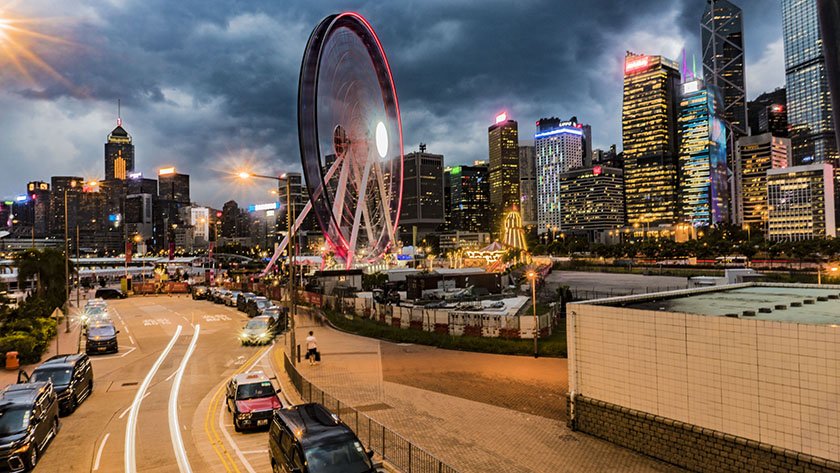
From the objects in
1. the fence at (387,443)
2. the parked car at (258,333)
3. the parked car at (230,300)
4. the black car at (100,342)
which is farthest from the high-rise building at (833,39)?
the parked car at (230,300)

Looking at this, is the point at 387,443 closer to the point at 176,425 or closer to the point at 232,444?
the point at 232,444

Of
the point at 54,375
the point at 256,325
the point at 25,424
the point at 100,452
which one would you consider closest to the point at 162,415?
the point at 100,452

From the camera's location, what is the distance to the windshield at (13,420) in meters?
12.5

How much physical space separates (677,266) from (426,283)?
6313 centimetres

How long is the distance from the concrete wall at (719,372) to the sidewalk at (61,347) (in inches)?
913

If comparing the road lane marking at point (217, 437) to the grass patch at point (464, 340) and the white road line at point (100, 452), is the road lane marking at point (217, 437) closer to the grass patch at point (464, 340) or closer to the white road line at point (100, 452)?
the white road line at point (100, 452)

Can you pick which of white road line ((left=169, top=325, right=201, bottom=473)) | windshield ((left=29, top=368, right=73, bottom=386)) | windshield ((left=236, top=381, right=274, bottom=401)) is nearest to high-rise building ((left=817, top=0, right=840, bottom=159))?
windshield ((left=236, top=381, right=274, bottom=401))

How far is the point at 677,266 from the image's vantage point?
93312 millimetres

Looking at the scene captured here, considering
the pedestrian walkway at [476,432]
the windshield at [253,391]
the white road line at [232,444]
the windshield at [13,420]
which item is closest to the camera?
the pedestrian walkway at [476,432]

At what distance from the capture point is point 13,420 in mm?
12742

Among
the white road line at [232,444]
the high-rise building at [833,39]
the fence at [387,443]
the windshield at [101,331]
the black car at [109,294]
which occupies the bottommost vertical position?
the black car at [109,294]

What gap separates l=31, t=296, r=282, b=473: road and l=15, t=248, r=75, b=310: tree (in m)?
18.7

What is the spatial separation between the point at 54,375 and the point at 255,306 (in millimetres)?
27153

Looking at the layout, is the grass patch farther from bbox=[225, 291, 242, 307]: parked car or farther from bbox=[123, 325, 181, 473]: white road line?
bbox=[225, 291, 242, 307]: parked car
